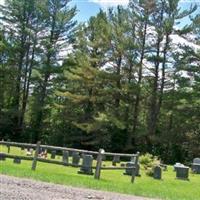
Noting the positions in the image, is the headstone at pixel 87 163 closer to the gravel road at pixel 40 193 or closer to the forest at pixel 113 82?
the gravel road at pixel 40 193

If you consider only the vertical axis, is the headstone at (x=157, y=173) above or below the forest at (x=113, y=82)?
below

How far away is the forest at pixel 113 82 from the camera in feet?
152

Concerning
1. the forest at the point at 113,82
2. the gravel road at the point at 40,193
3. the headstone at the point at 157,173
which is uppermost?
the forest at the point at 113,82

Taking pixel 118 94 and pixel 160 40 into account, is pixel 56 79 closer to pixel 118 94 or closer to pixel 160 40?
Answer: pixel 118 94

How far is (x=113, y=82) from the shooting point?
→ 48875 millimetres

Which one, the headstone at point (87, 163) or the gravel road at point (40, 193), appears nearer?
the gravel road at point (40, 193)

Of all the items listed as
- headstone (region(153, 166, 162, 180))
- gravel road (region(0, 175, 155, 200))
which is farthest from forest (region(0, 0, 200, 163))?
gravel road (region(0, 175, 155, 200))

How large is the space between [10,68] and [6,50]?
1.98m

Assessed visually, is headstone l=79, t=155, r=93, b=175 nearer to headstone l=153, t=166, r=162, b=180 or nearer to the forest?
headstone l=153, t=166, r=162, b=180

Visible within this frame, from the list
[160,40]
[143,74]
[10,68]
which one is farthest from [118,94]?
[10,68]

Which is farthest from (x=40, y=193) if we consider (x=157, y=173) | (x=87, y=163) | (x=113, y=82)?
(x=113, y=82)

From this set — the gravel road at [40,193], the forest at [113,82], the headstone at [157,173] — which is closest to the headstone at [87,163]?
the headstone at [157,173]

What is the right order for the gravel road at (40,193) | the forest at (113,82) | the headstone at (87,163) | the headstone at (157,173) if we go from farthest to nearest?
1. the forest at (113,82)
2. the headstone at (157,173)
3. the headstone at (87,163)
4. the gravel road at (40,193)

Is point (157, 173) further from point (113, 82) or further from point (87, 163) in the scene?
point (113, 82)
